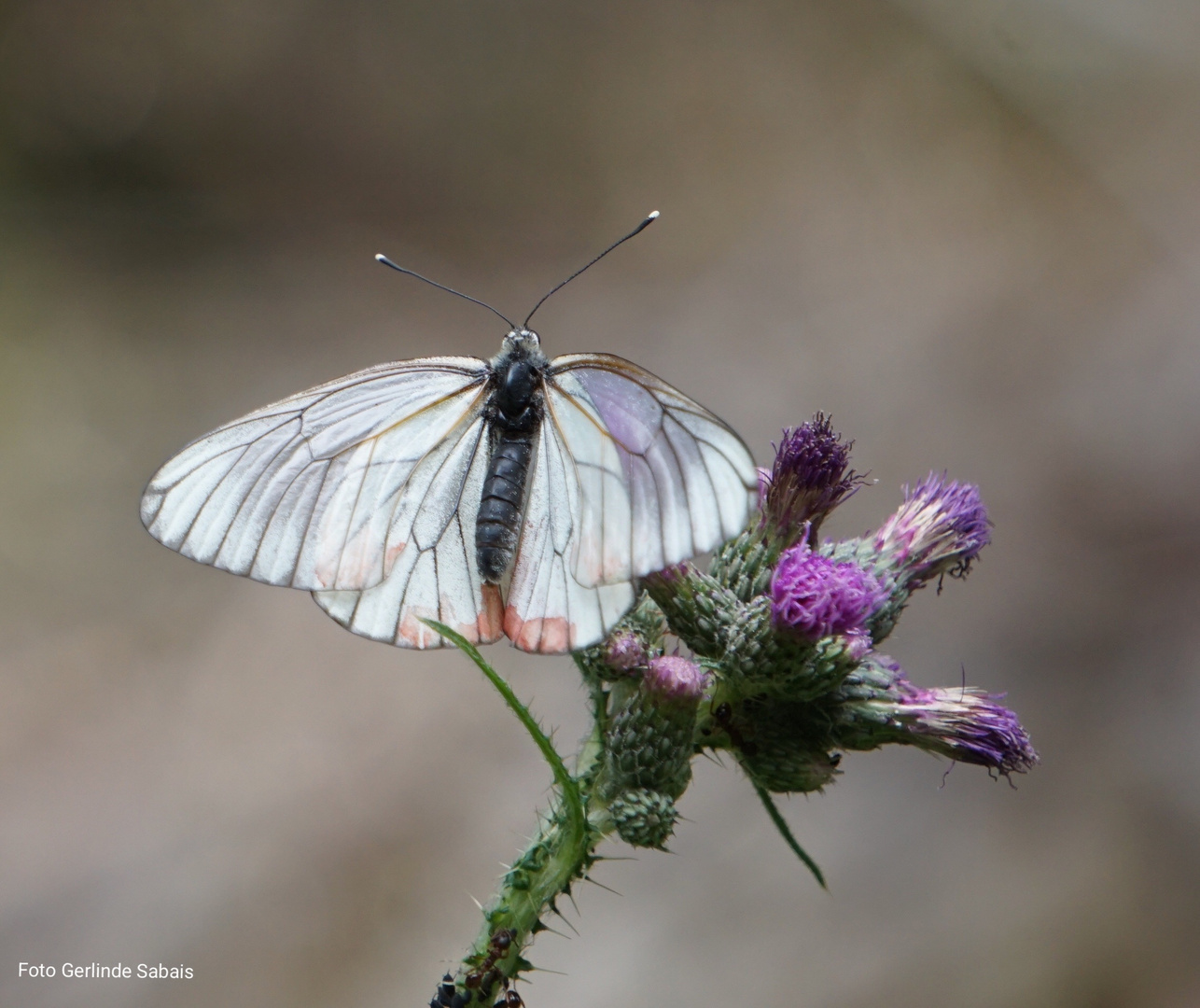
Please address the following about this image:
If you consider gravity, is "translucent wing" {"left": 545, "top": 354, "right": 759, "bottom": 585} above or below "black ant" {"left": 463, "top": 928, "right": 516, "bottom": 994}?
above

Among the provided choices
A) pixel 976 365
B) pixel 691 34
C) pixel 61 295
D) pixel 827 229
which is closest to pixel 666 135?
pixel 691 34

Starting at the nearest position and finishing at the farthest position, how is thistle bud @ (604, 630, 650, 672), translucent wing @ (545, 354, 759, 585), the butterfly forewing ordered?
translucent wing @ (545, 354, 759, 585) < the butterfly forewing < thistle bud @ (604, 630, 650, 672)

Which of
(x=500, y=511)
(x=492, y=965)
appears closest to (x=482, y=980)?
(x=492, y=965)

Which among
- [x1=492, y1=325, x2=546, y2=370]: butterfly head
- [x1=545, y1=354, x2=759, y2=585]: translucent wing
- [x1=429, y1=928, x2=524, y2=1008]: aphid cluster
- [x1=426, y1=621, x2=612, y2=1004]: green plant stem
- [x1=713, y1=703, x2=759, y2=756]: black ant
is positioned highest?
[x1=492, y1=325, x2=546, y2=370]: butterfly head

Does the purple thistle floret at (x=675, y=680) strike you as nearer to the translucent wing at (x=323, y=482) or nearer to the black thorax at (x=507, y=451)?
the black thorax at (x=507, y=451)

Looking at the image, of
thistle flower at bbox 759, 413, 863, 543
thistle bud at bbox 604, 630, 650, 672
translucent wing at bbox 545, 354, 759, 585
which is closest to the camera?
translucent wing at bbox 545, 354, 759, 585

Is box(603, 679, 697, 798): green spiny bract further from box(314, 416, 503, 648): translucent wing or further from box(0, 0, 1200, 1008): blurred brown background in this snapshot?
box(0, 0, 1200, 1008): blurred brown background

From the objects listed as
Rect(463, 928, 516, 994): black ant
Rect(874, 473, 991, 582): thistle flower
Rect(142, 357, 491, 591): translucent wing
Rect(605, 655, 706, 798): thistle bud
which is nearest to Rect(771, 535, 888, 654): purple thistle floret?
Rect(605, 655, 706, 798): thistle bud
